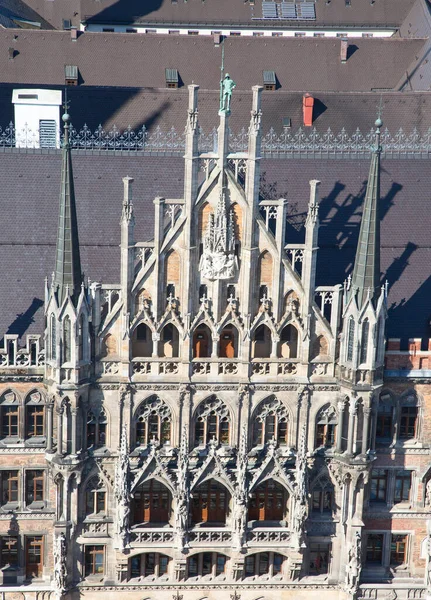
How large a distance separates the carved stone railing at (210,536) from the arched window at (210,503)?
2.52 feet

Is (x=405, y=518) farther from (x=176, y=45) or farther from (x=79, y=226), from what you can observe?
(x=176, y=45)

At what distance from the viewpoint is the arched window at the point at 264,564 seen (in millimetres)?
83062

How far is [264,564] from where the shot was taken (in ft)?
274

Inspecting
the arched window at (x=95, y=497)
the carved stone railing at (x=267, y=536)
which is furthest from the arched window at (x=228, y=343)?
the carved stone railing at (x=267, y=536)

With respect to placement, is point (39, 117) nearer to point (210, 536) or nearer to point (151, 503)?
point (151, 503)

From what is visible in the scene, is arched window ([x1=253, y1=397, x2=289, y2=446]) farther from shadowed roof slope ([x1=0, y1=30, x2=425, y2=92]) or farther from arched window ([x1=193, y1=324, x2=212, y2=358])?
shadowed roof slope ([x1=0, y1=30, x2=425, y2=92])

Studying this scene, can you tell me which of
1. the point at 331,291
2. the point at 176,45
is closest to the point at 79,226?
the point at 331,291

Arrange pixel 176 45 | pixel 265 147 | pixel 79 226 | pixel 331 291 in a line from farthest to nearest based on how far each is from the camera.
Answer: pixel 176 45 < pixel 265 147 < pixel 79 226 < pixel 331 291

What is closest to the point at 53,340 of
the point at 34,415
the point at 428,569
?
the point at 34,415

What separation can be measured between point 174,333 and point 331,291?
27.2ft

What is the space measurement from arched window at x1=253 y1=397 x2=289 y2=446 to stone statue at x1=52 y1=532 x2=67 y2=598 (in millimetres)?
11250

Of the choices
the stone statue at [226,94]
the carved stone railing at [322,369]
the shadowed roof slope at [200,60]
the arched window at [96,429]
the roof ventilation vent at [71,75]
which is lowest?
the arched window at [96,429]

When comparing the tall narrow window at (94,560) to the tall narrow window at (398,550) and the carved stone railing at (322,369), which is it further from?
the tall narrow window at (398,550)

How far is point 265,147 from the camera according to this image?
9625 cm
